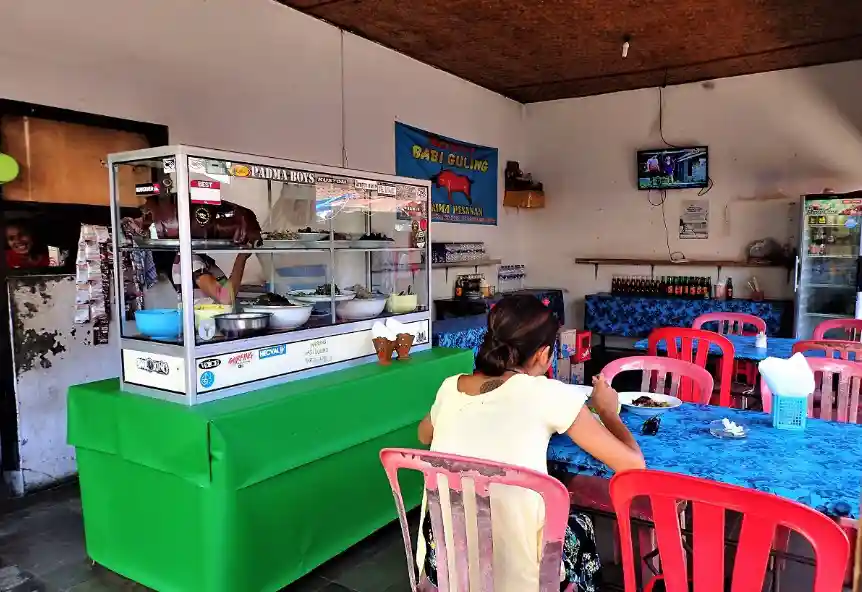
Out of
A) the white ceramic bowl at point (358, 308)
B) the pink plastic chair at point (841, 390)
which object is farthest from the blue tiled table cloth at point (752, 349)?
the white ceramic bowl at point (358, 308)

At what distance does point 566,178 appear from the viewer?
330 inches

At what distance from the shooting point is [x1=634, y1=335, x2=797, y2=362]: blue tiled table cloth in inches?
149

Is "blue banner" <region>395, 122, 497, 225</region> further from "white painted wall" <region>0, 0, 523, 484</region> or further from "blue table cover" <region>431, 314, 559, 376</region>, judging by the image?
"blue table cover" <region>431, 314, 559, 376</region>

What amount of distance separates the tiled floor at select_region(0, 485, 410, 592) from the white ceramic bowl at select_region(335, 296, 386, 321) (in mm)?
1084

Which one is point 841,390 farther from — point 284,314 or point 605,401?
point 284,314

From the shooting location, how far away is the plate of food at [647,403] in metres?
2.48

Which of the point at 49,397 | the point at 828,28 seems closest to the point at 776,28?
the point at 828,28

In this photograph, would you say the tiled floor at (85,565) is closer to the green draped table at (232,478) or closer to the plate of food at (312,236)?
the green draped table at (232,478)

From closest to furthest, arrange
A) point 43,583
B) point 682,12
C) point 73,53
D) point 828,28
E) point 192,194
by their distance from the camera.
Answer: point 192,194, point 43,583, point 73,53, point 682,12, point 828,28

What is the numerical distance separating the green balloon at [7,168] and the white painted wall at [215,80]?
37 cm

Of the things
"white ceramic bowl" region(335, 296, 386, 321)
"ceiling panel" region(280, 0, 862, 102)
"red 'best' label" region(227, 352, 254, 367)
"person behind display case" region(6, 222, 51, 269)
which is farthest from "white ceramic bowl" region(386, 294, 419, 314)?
"ceiling panel" region(280, 0, 862, 102)

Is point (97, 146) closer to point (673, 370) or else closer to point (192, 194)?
point (192, 194)

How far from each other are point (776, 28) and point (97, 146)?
5455mm

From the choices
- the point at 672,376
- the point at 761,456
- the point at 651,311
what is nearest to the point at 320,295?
the point at 672,376
